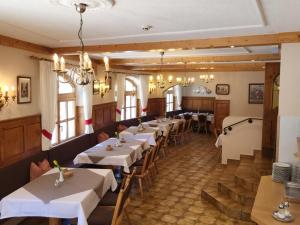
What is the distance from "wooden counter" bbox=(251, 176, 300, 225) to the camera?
103 inches

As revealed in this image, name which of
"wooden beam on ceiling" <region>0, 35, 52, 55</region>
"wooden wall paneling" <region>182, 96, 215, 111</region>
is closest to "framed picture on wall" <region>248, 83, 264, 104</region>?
"wooden wall paneling" <region>182, 96, 215, 111</region>

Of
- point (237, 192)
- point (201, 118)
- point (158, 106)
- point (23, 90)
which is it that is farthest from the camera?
point (158, 106)

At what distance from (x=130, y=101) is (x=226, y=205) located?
736 centimetres

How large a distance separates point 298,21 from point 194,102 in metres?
11.1

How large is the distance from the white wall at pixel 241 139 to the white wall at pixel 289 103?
→ 9.90ft

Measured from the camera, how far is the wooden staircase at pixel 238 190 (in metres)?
4.54

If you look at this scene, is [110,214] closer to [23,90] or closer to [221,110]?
[23,90]

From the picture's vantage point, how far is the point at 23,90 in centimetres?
533

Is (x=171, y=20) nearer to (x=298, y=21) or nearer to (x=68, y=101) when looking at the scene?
(x=298, y=21)

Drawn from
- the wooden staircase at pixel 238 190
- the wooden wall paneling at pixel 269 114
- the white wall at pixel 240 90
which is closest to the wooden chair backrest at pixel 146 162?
the wooden staircase at pixel 238 190

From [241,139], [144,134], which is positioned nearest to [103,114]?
[144,134]

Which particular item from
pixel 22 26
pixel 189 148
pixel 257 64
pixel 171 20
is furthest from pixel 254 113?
pixel 22 26

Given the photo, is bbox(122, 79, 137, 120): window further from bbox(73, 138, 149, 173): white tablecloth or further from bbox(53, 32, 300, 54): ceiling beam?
bbox(53, 32, 300, 54): ceiling beam

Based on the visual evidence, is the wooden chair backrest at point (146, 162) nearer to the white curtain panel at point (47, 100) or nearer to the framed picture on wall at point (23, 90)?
the white curtain panel at point (47, 100)
